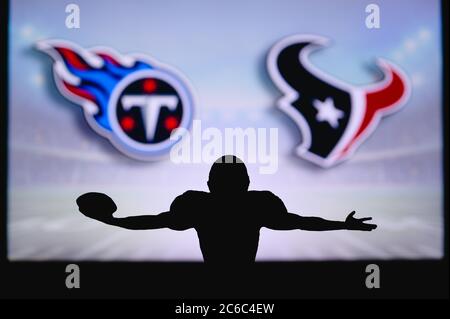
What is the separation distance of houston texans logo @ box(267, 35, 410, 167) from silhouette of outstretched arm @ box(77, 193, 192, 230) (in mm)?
1001

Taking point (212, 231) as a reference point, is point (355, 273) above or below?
below

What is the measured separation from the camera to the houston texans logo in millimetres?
3188

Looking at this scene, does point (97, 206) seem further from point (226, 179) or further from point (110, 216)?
point (226, 179)

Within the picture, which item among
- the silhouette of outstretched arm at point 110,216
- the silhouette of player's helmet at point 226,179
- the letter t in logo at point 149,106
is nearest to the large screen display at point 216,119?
the letter t in logo at point 149,106

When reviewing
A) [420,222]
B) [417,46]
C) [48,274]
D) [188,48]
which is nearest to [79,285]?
[48,274]

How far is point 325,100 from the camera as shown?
3234mm

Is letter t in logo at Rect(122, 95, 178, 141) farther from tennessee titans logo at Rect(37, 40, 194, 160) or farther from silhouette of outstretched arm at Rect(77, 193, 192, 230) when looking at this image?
silhouette of outstretched arm at Rect(77, 193, 192, 230)

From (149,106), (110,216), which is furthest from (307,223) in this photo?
(149,106)

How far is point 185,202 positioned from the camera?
256cm

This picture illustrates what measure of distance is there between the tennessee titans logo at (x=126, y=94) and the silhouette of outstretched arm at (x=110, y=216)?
23.7 inches

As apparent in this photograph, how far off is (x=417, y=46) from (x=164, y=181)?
1.88m

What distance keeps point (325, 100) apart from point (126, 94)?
1316 mm

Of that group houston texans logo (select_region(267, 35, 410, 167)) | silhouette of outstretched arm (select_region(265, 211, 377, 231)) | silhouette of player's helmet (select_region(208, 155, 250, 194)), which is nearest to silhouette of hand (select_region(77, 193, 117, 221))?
silhouette of player's helmet (select_region(208, 155, 250, 194))

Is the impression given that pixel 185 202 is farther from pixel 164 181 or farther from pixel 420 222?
pixel 420 222
